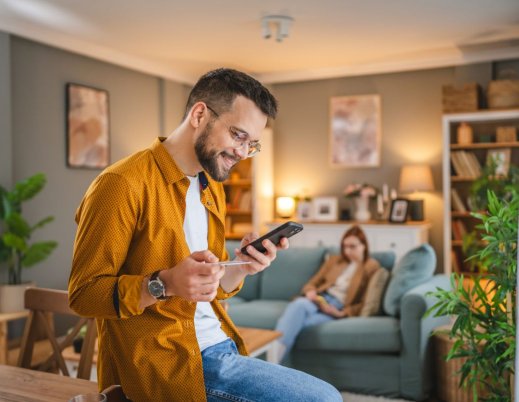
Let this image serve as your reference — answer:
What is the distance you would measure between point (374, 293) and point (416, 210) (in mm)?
2287

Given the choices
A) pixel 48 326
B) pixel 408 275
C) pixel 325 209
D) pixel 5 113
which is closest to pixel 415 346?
pixel 408 275

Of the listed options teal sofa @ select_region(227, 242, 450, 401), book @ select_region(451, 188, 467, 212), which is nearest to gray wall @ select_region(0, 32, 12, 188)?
teal sofa @ select_region(227, 242, 450, 401)

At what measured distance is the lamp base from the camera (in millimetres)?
6188

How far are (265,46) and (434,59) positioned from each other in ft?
5.96

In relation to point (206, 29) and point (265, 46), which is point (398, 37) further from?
point (206, 29)

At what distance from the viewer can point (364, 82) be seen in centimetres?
673

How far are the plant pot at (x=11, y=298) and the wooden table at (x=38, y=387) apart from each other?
9.03ft

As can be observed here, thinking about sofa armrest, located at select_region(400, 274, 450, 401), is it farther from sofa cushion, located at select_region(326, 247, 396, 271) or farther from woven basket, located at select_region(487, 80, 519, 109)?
woven basket, located at select_region(487, 80, 519, 109)

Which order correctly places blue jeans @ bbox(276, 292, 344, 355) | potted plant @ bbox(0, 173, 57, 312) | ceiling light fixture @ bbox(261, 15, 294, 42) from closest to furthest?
blue jeans @ bbox(276, 292, 344, 355), potted plant @ bbox(0, 173, 57, 312), ceiling light fixture @ bbox(261, 15, 294, 42)

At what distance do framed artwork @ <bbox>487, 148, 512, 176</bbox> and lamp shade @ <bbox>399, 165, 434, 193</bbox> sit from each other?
623 mm

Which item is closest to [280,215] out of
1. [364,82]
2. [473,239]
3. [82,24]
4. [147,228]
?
[364,82]

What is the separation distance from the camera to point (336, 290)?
14.1 ft

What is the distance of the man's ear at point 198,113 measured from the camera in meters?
1.51

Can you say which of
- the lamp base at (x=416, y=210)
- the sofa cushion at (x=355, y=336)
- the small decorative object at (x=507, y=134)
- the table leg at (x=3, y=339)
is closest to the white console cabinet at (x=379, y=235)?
the lamp base at (x=416, y=210)
